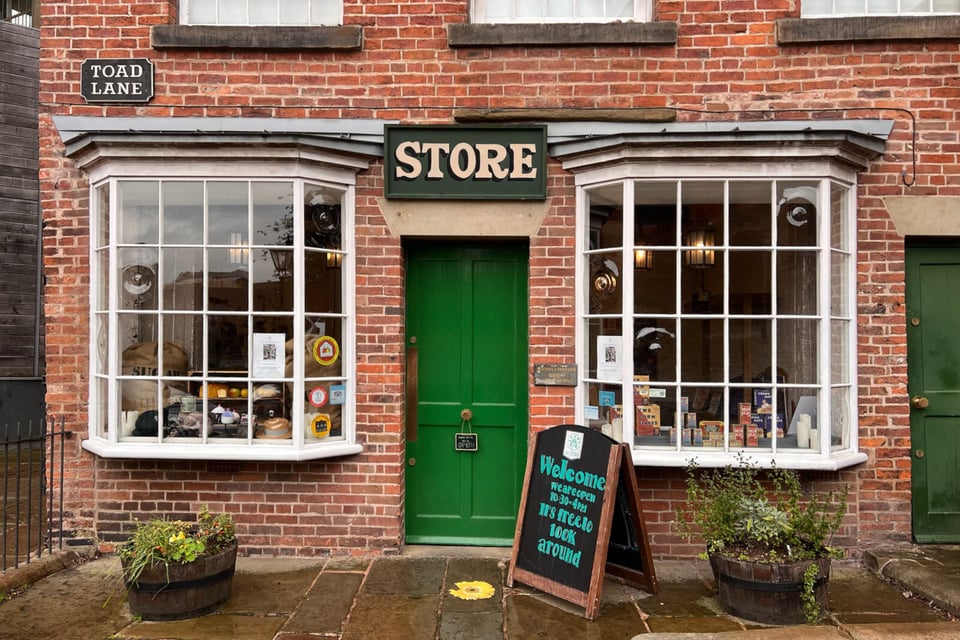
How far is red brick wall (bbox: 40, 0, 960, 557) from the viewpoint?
16.5 ft

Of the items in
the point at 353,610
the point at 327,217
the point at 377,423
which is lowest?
the point at 353,610

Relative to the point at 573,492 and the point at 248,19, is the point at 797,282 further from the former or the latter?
the point at 248,19

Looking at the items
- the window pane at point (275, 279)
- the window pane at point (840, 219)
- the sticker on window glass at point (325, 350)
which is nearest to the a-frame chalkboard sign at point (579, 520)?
the sticker on window glass at point (325, 350)

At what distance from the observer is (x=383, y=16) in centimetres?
515

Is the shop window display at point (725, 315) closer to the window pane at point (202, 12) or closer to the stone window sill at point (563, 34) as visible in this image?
the stone window sill at point (563, 34)

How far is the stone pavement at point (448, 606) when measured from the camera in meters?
3.79

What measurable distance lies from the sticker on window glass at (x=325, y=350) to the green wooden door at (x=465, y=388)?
60 cm

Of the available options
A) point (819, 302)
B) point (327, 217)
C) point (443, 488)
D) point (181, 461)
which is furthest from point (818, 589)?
point (181, 461)

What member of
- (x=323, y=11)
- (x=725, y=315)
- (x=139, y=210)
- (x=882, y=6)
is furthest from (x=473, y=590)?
(x=882, y=6)

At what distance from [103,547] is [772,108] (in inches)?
Result: 248

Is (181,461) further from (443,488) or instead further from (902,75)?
(902,75)

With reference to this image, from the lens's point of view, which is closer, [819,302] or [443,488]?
[819,302]

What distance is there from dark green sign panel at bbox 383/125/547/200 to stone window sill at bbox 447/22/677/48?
681mm

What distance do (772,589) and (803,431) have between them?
1491 mm
